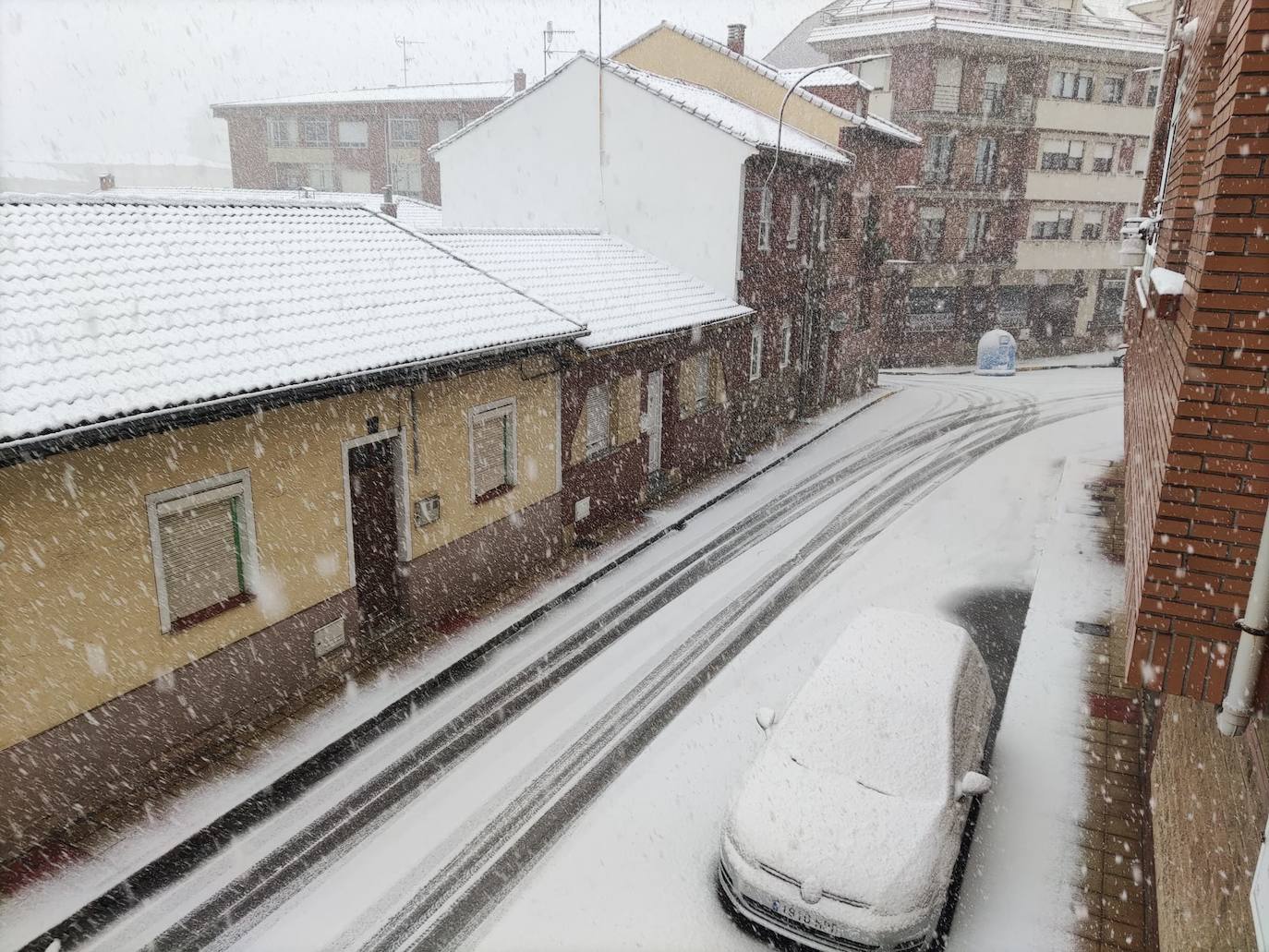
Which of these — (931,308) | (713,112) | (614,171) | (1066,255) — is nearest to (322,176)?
(931,308)

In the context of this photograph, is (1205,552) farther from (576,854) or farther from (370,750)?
(370,750)

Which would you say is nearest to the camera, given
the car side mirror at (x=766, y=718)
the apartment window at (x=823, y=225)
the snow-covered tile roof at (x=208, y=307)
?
the snow-covered tile roof at (x=208, y=307)

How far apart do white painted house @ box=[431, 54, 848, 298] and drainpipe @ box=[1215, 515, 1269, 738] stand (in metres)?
15.4

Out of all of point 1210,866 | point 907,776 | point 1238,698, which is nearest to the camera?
point 1238,698

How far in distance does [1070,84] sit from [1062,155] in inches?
110

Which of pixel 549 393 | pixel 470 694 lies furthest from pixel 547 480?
pixel 470 694

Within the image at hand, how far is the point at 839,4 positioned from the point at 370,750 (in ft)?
139

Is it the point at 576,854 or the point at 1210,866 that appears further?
the point at 576,854

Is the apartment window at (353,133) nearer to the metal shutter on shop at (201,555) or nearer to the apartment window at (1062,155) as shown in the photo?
the apartment window at (1062,155)

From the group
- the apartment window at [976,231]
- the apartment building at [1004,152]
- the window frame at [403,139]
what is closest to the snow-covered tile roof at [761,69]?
the apartment building at [1004,152]

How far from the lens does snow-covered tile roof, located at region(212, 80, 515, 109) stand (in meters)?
48.9

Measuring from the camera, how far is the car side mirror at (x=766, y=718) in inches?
304

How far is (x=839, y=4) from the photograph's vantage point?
40.5 meters

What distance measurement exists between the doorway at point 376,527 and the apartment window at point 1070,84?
3550 centimetres
